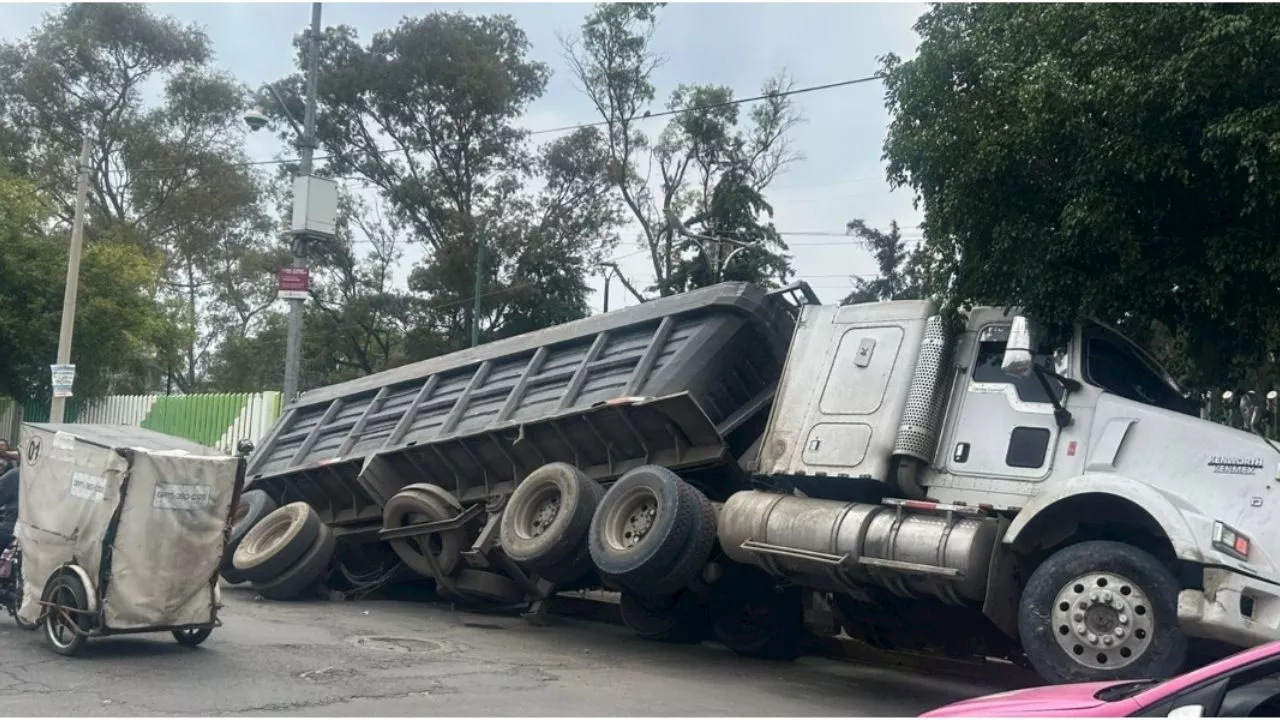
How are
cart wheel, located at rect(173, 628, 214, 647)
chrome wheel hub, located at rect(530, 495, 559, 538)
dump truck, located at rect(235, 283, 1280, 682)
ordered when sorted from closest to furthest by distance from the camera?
dump truck, located at rect(235, 283, 1280, 682) → cart wheel, located at rect(173, 628, 214, 647) → chrome wheel hub, located at rect(530, 495, 559, 538)

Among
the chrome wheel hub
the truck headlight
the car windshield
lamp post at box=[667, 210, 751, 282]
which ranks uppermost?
lamp post at box=[667, 210, 751, 282]

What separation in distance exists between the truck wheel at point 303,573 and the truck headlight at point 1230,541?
8481 millimetres

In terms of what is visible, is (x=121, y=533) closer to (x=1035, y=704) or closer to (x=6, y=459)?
(x=6, y=459)

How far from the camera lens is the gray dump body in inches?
397

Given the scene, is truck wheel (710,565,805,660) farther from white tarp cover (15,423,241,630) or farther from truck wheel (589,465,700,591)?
white tarp cover (15,423,241,630)

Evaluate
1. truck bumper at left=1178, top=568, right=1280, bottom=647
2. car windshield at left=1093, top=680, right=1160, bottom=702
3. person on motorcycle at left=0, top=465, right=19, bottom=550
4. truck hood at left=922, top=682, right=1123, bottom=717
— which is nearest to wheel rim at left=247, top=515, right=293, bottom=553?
person on motorcycle at left=0, top=465, right=19, bottom=550

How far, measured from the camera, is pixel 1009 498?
7.98m

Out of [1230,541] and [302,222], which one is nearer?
[1230,541]

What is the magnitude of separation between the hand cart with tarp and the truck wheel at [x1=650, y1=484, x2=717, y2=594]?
10.9 ft

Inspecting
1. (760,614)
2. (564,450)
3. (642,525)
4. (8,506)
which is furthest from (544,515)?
(8,506)

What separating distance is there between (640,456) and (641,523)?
104 cm

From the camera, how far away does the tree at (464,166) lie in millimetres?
33938

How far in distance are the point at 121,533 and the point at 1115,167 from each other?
291 inches

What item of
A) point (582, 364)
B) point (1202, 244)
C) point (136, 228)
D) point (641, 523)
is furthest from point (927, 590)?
point (136, 228)
